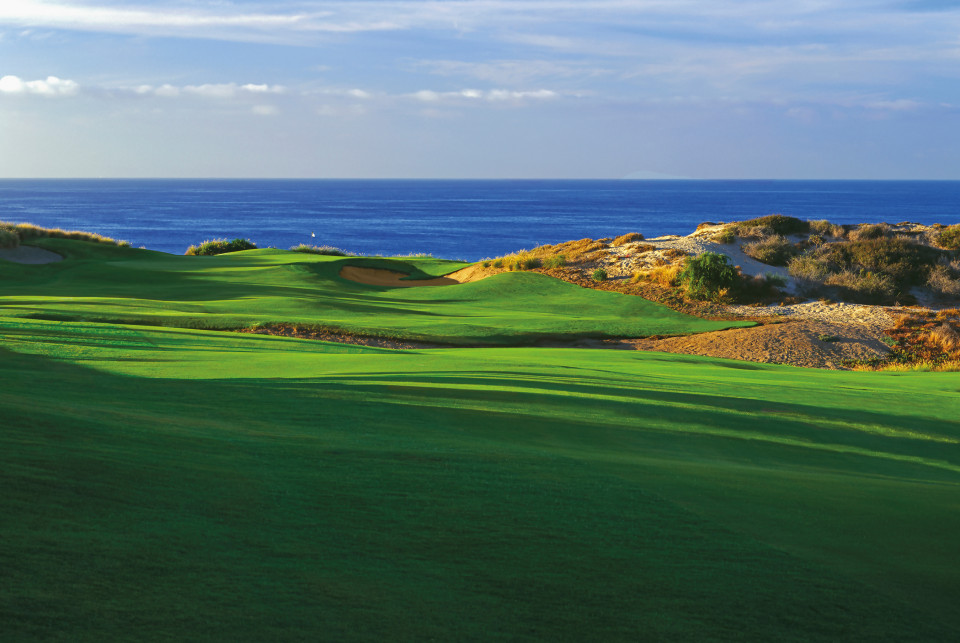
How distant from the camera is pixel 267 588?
333cm

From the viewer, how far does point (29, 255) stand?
31906 mm

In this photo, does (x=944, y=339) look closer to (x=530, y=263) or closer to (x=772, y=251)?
(x=772, y=251)

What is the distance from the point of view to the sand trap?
31.3 metres

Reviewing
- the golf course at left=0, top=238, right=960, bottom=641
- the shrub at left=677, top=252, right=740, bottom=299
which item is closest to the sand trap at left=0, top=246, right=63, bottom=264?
the golf course at left=0, top=238, right=960, bottom=641

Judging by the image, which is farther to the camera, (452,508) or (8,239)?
(8,239)

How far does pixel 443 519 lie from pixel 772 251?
31838mm

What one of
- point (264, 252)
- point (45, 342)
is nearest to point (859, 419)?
point (45, 342)

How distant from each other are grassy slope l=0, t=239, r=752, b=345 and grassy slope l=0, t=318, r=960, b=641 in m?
12.1

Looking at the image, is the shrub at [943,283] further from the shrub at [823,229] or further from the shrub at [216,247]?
the shrub at [216,247]

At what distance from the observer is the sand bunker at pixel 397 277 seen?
3431cm

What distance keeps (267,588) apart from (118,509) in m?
1.06

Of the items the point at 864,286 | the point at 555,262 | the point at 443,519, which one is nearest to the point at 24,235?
the point at 555,262

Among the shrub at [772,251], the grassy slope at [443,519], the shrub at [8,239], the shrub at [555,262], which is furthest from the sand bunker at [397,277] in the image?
the grassy slope at [443,519]

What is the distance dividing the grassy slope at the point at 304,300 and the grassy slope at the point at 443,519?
478 inches
